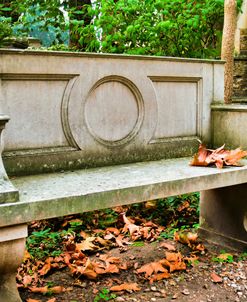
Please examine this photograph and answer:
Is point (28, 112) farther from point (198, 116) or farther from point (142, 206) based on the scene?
point (142, 206)

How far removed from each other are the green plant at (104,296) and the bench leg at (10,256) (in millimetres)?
681

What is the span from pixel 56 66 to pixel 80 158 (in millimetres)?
714

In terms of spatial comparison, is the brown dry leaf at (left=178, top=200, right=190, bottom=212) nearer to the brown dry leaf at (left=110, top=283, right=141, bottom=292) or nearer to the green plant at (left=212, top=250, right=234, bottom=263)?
the green plant at (left=212, top=250, right=234, bottom=263)

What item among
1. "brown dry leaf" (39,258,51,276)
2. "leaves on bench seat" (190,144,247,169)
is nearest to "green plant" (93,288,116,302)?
"brown dry leaf" (39,258,51,276)

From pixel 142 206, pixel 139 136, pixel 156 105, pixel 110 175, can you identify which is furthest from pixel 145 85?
pixel 142 206

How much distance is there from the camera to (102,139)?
327cm

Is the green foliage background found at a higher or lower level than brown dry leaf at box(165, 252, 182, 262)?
higher

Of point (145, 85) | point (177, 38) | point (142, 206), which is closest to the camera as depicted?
point (145, 85)

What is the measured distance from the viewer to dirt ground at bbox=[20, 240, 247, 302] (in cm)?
286

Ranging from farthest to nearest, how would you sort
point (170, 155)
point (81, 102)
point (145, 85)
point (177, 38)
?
point (177, 38) → point (170, 155) → point (145, 85) → point (81, 102)

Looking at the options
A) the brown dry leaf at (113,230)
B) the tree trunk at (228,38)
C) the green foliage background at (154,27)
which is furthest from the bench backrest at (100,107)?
the green foliage background at (154,27)

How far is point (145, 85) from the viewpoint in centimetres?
341

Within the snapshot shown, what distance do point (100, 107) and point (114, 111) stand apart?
0.44 ft

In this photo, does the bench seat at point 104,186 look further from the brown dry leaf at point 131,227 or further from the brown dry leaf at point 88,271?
the brown dry leaf at point 131,227
